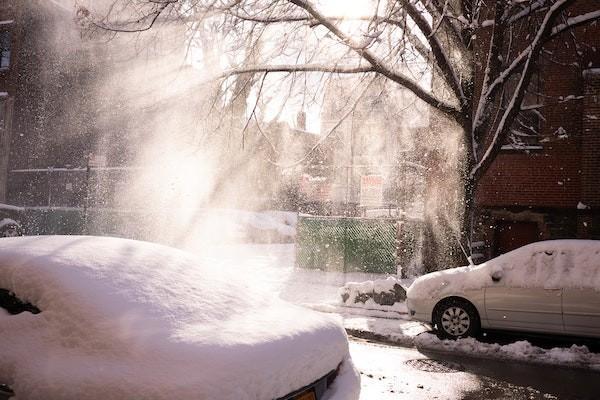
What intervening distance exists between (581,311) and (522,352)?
110cm

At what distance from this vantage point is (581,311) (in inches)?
293

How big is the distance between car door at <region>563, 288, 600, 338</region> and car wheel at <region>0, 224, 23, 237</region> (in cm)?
1710

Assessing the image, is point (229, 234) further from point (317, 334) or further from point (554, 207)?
point (317, 334)

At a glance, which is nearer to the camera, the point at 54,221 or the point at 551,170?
the point at 551,170

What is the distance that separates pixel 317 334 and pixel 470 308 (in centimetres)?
580

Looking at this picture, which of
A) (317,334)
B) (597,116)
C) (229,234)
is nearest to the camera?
(317,334)

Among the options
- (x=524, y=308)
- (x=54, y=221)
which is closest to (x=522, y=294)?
(x=524, y=308)

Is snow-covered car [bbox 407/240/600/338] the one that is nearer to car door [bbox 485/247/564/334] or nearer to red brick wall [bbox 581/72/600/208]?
car door [bbox 485/247/564/334]

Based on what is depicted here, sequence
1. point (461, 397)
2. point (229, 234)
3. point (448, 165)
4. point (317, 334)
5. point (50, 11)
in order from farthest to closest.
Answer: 1. point (50, 11)
2. point (229, 234)
3. point (448, 165)
4. point (461, 397)
5. point (317, 334)

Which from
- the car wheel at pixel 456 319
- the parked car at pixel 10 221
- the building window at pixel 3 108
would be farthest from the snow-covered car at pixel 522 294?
the building window at pixel 3 108

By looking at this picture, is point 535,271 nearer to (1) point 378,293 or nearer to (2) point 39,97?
(1) point 378,293

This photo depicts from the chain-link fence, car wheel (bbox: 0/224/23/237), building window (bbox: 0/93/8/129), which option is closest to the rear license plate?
the chain-link fence

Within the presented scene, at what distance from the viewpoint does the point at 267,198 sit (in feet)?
107

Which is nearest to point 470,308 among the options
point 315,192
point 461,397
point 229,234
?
point 461,397
